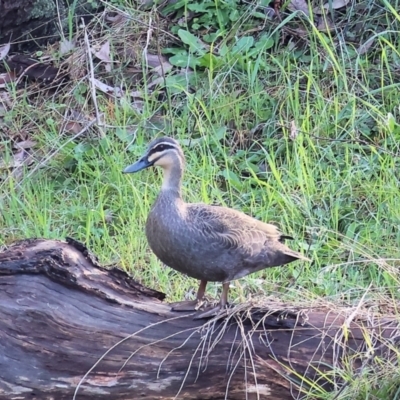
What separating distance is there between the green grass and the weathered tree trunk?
666 mm

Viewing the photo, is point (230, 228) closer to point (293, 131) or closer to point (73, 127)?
point (293, 131)

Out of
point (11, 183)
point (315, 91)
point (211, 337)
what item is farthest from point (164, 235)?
point (315, 91)

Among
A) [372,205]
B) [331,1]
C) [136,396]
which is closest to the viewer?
[136,396]

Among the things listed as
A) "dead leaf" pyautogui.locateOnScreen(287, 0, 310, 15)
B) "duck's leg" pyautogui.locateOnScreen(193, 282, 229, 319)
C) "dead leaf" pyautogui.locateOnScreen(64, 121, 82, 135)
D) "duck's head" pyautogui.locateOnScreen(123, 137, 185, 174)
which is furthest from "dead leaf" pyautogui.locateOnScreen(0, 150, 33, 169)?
"duck's leg" pyautogui.locateOnScreen(193, 282, 229, 319)

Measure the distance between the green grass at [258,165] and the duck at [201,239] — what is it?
409 millimetres

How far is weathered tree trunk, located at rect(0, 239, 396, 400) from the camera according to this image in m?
3.36

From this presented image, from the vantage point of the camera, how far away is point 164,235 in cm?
372

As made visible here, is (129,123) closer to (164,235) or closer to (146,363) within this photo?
(164,235)

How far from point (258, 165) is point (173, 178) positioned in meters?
1.54

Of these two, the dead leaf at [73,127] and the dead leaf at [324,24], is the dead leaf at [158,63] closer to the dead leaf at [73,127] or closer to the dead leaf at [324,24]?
the dead leaf at [73,127]

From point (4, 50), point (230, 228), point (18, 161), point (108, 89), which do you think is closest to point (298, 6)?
point (108, 89)

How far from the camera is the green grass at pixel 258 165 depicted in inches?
184

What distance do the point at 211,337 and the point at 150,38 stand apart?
3.14m

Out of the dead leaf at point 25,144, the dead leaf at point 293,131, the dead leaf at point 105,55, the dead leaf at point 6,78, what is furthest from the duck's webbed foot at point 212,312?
the dead leaf at point 6,78
